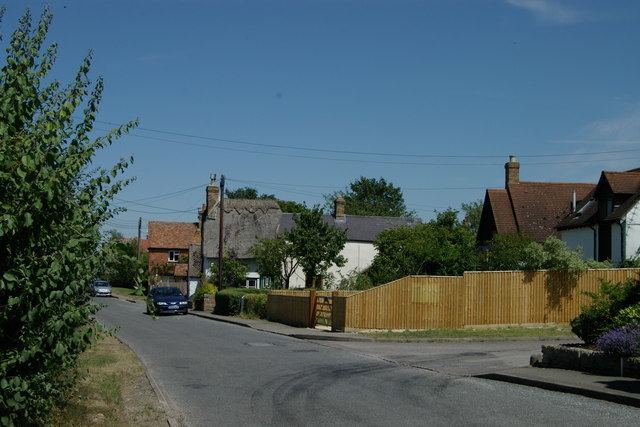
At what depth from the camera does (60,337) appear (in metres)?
6.80

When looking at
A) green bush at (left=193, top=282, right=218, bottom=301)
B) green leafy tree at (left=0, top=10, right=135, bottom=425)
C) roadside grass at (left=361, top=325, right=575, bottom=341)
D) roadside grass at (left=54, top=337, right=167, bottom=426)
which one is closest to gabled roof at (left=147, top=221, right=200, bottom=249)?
green bush at (left=193, top=282, right=218, bottom=301)

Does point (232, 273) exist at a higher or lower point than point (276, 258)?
lower

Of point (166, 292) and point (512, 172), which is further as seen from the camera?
point (512, 172)

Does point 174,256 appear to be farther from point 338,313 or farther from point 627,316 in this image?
point 627,316

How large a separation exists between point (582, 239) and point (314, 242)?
15.3 metres

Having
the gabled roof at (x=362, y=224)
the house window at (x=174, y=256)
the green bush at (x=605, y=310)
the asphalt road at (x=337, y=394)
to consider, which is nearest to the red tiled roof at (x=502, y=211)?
the gabled roof at (x=362, y=224)

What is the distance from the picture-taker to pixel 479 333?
89.9 ft

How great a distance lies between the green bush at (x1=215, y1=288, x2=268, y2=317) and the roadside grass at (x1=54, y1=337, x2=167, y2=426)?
20.1 meters

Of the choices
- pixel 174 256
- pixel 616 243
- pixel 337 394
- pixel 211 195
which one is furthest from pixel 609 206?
pixel 174 256

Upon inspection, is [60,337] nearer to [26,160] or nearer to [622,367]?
[26,160]

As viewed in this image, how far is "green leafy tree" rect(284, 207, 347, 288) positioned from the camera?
45.8 metres

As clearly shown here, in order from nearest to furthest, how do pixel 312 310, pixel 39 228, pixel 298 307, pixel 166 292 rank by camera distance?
pixel 39 228 < pixel 312 310 < pixel 298 307 < pixel 166 292

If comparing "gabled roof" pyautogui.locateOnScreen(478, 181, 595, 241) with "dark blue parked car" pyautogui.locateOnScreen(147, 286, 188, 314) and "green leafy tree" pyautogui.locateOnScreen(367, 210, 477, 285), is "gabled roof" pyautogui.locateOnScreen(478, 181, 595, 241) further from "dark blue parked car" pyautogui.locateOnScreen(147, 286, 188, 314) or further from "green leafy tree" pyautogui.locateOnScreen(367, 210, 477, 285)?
"dark blue parked car" pyautogui.locateOnScreen(147, 286, 188, 314)

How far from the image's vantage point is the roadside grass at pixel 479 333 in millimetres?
26047
